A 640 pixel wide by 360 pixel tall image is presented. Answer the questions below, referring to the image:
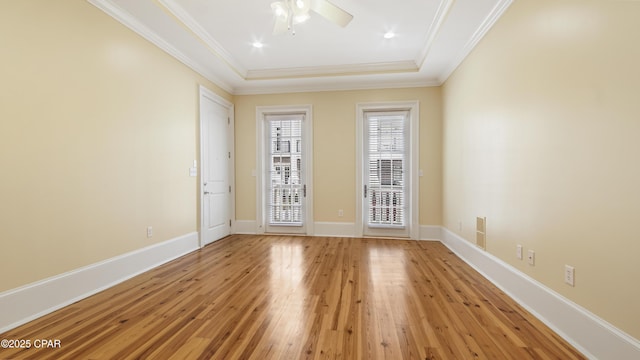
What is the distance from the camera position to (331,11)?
2.44 metres

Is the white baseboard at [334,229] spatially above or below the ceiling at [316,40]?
below

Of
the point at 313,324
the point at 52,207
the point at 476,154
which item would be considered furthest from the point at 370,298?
the point at 52,207

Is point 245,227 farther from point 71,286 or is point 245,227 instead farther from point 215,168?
point 71,286

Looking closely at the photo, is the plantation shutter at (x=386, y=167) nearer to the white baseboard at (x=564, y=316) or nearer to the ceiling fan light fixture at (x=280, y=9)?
the white baseboard at (x=564, y=316)

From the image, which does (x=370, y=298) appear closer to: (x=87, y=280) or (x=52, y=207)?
(x=87, y=280)

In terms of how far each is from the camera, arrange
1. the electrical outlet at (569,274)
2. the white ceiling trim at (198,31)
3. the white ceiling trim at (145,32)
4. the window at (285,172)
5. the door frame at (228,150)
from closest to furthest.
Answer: the electrical outlet at (569,274)
the white ceiling trim at (145,32)
the white ceiling trim at (198,31)
the door frame at (228,150)
the window at (285,172)

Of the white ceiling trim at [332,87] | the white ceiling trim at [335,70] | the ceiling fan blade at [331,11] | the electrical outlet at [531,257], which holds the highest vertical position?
the white ceiling trim at [335,70]

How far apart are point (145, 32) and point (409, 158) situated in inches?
167

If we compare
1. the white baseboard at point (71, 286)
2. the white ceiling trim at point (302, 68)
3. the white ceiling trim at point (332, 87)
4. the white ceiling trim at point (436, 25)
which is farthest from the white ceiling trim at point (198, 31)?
the white ceiling trim at point (436, 25)

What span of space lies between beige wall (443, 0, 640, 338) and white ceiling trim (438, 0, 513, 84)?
79mm

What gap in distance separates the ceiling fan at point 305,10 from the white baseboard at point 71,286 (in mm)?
2958

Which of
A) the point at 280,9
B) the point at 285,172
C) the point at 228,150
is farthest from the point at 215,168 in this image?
the point at 280,9

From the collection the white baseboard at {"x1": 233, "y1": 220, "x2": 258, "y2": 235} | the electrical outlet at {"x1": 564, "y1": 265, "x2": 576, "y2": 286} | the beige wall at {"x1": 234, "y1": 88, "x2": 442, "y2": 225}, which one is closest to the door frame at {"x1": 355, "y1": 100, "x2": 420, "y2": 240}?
the beige wall at {"x1": 234, "y1": 88, "x2": 442, "y2": 225}

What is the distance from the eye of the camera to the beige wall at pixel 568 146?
4.70ft
